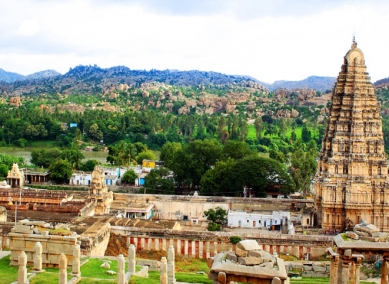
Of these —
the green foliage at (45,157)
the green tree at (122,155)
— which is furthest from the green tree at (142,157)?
the green foliage at (45,157)

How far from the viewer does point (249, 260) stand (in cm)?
1320

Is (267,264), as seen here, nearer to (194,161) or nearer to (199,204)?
(199,204)

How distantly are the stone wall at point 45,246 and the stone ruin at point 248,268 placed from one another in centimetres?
1098

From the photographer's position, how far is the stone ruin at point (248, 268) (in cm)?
1298

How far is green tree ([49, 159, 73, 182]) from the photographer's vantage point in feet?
184

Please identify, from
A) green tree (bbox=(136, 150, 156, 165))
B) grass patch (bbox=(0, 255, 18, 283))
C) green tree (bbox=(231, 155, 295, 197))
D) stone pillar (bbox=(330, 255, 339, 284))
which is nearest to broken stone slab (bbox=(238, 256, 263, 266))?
stone pillar (bbox=(330, 255, 339, 284))

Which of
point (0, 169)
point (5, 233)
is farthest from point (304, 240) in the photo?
point (0, 169)

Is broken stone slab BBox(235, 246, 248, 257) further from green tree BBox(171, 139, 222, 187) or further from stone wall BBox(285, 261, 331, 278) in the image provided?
green tree BBox(171, 139, 222, 187)

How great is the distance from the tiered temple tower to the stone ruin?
2305cm

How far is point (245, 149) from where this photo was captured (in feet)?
178

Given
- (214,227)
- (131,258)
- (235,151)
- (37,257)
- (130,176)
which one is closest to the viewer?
(37,257)

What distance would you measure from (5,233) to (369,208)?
2262 cm

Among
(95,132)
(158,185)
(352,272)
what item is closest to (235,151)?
(158,185)

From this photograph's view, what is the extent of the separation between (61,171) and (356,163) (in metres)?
32.1
